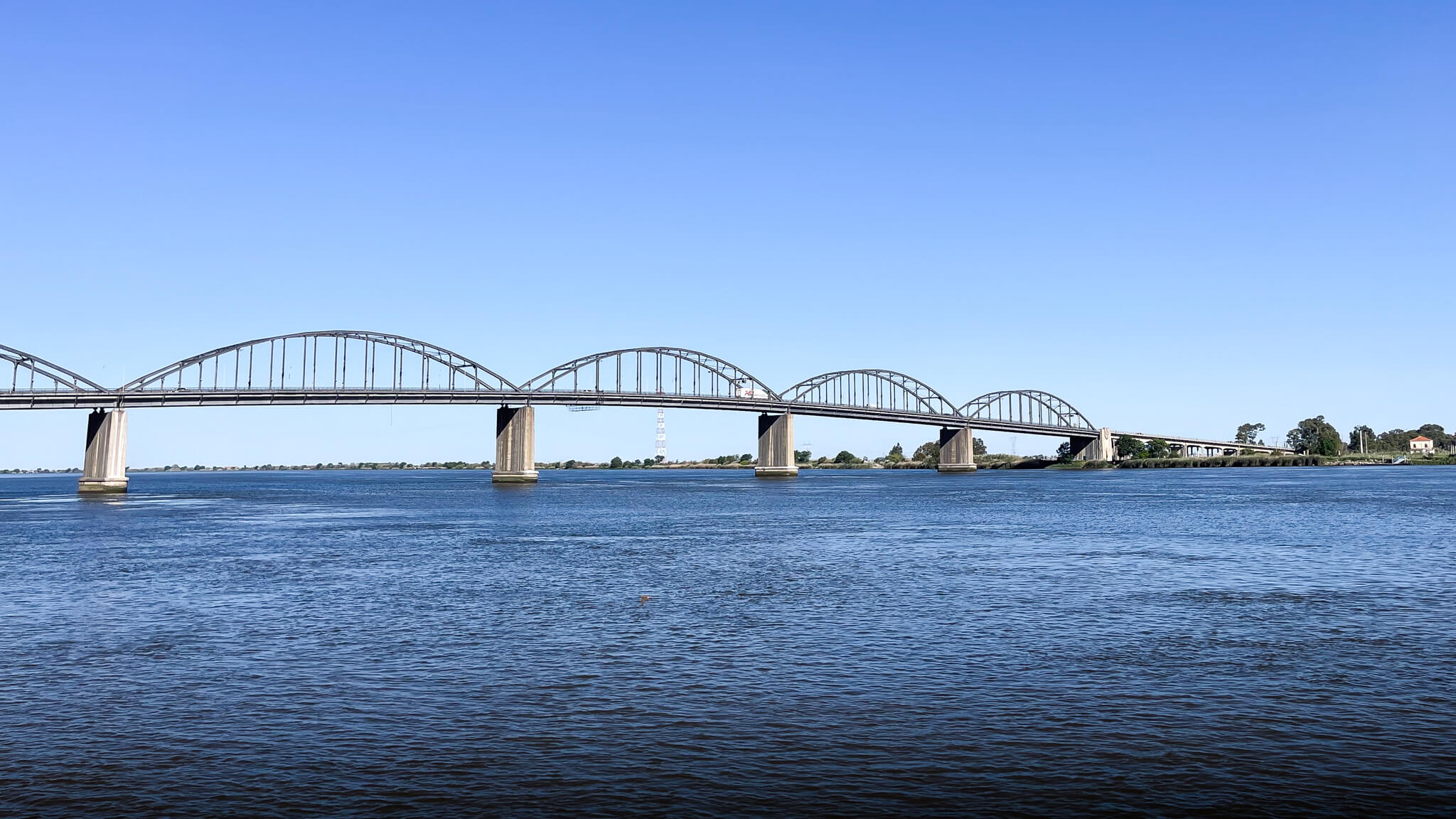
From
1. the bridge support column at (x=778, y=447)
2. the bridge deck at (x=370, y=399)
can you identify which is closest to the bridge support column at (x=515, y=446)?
the bridge deck at (x=370, y=399)

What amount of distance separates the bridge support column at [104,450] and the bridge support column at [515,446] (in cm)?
4791

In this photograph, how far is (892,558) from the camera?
130ft

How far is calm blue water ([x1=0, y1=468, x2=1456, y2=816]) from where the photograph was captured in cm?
1250

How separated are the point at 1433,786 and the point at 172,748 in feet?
51.1

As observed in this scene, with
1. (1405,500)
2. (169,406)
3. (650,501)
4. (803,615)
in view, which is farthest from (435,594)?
(169,406)

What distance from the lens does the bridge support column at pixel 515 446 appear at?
15138cm

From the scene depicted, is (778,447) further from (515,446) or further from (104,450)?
(104,450)

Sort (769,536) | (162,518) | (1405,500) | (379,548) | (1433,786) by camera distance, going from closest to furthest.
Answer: (1433,786) < (379,548) < (769,536) < (162,518) < (1405,500)

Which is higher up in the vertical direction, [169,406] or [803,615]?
[169,406]

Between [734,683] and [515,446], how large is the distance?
452 ft

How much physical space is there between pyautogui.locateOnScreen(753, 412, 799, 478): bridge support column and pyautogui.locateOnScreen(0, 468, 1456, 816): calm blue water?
140 metres

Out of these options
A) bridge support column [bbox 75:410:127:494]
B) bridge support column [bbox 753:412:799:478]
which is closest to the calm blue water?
bridge support column [bbox 75:410:127:494]

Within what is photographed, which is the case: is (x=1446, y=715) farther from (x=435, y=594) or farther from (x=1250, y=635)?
(x=435, y=594)

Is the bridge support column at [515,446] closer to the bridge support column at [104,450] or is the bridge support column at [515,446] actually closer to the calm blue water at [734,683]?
the bridge support column at [104,450]
